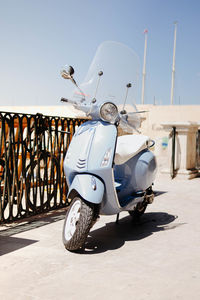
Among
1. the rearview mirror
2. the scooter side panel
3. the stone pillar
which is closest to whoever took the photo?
the rearview mirror

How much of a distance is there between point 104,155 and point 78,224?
2.42 ft

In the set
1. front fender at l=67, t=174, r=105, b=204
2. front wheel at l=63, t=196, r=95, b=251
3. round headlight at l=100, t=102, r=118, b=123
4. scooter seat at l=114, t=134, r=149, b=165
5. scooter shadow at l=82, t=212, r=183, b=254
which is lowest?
scooter shadow at l=82, t=212, r=183, b=254

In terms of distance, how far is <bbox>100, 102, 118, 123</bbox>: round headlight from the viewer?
414 centimetres

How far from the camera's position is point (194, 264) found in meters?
3.60

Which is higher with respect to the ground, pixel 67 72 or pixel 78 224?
A: pixel 67 72

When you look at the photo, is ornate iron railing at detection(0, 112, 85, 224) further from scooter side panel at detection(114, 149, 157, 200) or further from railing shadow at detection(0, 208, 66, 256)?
scooter side panel at detection(114, 149, 157, 200)

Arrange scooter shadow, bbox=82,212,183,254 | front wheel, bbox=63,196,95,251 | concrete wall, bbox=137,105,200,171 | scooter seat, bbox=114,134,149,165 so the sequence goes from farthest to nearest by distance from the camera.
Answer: concrete wall, bbox=137,105,200,171, scooter seat, bbox=114,134,149,165, scooter shadow, bbox=82,212,183,254, front wheel, bbox=63,196,95,251

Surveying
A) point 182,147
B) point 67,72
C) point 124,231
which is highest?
point 67,72

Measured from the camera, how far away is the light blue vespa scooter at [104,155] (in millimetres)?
3961

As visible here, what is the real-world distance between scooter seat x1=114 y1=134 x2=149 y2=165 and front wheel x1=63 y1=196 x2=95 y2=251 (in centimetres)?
68

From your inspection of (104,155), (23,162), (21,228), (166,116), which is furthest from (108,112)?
(166,116)

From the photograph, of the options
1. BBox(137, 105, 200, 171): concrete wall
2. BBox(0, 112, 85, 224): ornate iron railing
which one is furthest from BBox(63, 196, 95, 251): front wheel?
BBox(137, 105, 200, 171): concrete wall

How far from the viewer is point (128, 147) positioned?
458cm

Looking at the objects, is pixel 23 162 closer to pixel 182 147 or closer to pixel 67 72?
pixel 67 72
